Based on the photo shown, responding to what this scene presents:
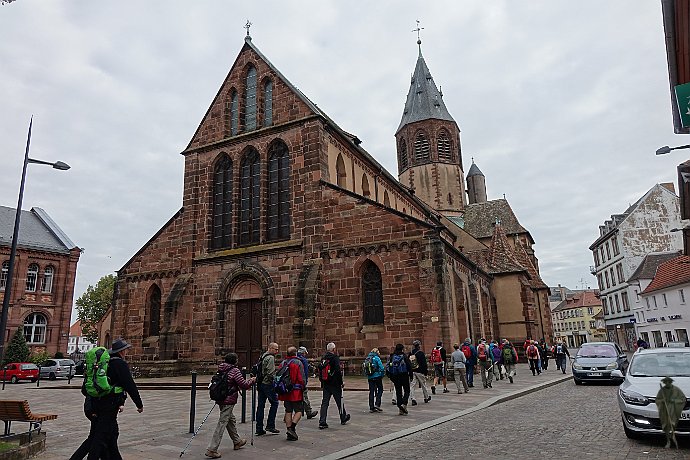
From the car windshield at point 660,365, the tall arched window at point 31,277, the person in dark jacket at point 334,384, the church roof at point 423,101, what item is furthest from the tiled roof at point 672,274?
the tall arched window at point 31,277

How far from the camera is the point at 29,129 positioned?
1398cm

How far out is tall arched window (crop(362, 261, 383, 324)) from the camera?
63.8 feet

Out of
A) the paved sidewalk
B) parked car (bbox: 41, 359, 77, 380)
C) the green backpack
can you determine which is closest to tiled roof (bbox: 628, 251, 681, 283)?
the paved sidewalk

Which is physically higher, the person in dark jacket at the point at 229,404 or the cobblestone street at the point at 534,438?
the person in dark jacket at the point at 229,404

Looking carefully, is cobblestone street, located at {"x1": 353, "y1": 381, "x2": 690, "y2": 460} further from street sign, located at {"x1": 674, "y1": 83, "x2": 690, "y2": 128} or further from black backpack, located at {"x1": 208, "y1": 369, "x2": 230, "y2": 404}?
street sign, located at {"x1": 674, "y1": 83, "x2": 690, "y2": 128}

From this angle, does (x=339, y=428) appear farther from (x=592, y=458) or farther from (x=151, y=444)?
(x=592, y=458)

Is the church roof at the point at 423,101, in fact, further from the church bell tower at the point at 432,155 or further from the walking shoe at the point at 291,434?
the walking shoe at the point at 291,434

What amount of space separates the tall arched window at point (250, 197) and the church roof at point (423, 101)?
33415 millimetres

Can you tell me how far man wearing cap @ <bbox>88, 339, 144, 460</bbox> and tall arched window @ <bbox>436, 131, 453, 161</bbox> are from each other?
49726 mm

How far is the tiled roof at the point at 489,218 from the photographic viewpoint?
51156 millimetres

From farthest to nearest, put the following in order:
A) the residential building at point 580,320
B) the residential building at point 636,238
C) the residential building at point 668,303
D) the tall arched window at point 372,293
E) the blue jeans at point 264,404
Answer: the residential building at point 580,320, the residential building at point 636,238, the residential building at point 668,303, the tall arched window at point 372,293, the blue jeans at point 264,404

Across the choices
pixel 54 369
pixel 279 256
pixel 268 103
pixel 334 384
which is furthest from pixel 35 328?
pixel 334 384

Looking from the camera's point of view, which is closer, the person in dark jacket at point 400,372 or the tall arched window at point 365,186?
the person in dark jacket at point 400,372

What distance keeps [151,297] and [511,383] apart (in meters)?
17.6
